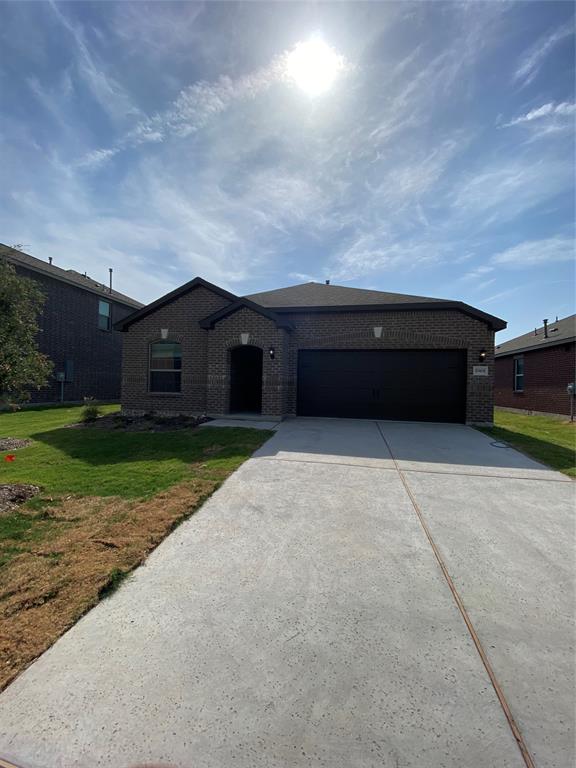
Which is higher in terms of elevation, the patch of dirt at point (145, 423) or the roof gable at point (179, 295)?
the roof gable at point (179, 295)

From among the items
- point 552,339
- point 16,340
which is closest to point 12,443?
point 16,340

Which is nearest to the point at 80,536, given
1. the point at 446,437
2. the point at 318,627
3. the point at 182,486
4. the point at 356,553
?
the point at 182,486

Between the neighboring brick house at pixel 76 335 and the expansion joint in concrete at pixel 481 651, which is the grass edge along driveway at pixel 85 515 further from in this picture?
the neighboring brick house at pixel 76 335

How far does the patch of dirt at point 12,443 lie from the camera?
7.56m

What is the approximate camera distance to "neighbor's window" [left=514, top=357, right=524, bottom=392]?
18.4 metres

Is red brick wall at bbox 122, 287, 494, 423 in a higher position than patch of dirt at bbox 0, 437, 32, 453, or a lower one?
higher

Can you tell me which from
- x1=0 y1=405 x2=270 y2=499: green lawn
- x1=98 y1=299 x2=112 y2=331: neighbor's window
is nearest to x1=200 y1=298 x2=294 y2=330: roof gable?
x1=0 y1=405 x2=270 y2=499: green lawn

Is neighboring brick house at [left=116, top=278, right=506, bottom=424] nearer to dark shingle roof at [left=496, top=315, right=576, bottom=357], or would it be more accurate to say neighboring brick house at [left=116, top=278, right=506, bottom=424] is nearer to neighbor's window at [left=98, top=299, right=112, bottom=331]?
dark shingle roof at [left=496, top=315, right=576, bottom=357]

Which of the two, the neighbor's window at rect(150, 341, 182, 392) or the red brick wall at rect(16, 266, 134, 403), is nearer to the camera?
the neighbor's window at rect(150, 341, 182, 392)

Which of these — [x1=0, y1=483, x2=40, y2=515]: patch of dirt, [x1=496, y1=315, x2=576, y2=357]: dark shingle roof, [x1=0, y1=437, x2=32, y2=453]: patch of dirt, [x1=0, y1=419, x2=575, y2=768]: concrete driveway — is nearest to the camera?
[x1=0, y1=419, x2=575, y2=768]: concrete driveway

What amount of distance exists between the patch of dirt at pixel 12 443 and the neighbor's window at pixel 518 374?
21.1 m

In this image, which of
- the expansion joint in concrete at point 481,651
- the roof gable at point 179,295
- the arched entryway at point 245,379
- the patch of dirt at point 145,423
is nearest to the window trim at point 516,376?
the arched entryway at point 245,379

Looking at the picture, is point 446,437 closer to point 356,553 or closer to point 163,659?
point 356,553

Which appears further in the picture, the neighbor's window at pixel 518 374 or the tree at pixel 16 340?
the neighbor's window at pixel 518 374
